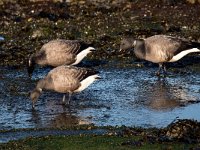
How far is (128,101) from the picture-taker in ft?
61.4

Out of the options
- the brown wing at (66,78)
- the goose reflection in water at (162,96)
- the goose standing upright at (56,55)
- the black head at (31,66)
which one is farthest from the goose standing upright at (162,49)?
the brown wing at (66,78)

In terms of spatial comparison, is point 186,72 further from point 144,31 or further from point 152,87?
point 144,31

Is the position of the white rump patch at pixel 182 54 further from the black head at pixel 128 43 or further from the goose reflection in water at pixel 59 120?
the goose reflection in water at pixel 59 120

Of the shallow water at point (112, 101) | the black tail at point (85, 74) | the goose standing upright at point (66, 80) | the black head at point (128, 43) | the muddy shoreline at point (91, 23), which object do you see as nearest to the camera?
the shallow water at point (112, 101)

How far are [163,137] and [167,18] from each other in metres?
16.4

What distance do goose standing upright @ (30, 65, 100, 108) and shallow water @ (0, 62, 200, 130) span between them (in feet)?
1.41

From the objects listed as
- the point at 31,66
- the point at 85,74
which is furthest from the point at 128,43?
the point at 85,74

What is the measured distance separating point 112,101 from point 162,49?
396cm

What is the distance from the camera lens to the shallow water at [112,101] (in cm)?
1670

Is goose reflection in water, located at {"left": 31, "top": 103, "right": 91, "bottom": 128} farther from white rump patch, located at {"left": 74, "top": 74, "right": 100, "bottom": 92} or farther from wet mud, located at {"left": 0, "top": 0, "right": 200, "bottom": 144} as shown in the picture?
white rump patch, located at {"left": 74, "top": 74, "right": 100, "bottom": 92}

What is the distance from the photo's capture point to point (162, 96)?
19312 millimetres

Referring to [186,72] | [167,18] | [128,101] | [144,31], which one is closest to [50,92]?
[128,101]

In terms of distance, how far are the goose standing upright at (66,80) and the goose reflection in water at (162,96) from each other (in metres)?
1.59

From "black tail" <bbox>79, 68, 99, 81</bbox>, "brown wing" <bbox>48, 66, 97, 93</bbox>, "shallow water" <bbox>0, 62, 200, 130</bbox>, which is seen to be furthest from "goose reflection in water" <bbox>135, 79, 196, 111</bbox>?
"brown wing" <bbox>48, 66, 97, 93</bbox>
